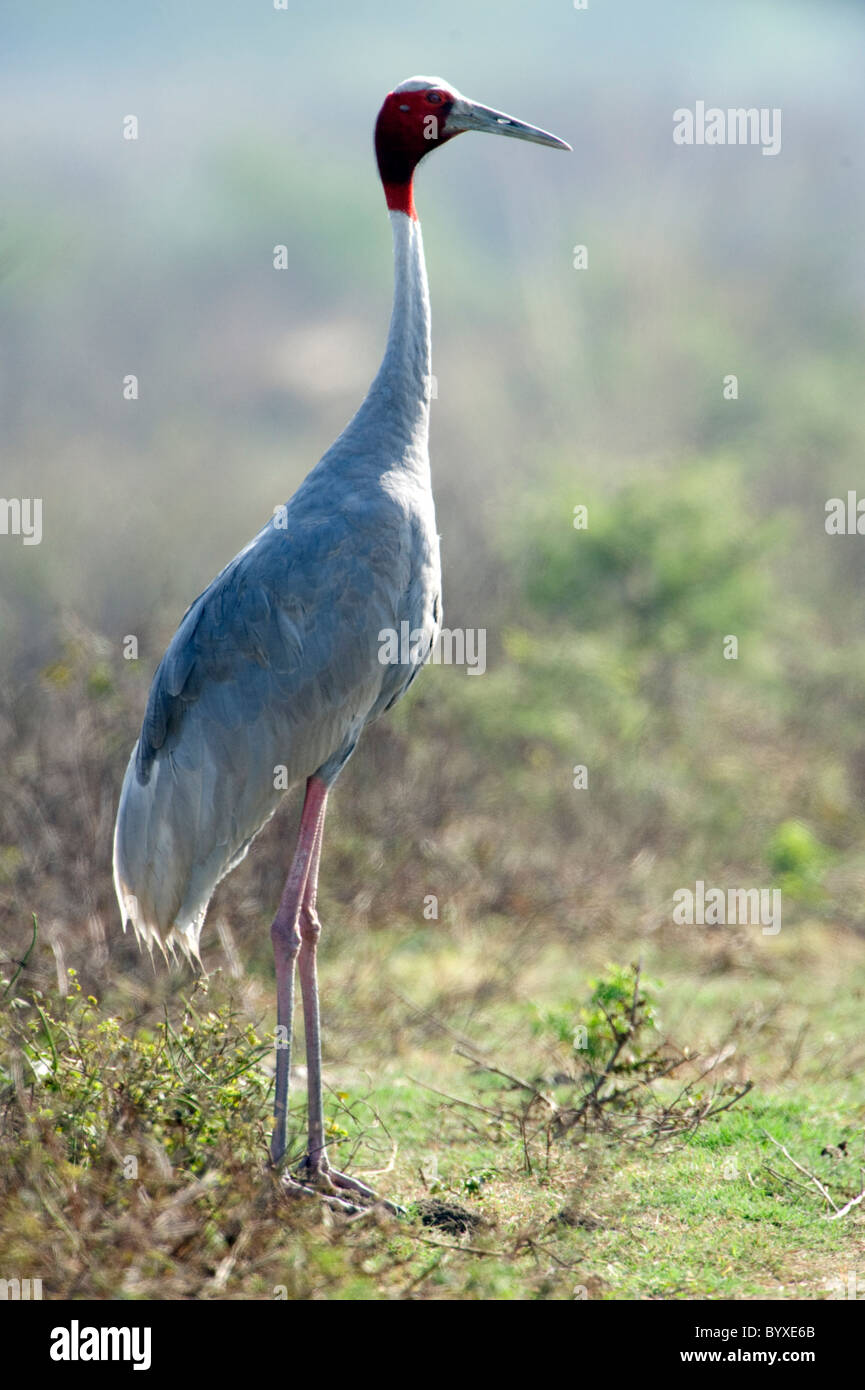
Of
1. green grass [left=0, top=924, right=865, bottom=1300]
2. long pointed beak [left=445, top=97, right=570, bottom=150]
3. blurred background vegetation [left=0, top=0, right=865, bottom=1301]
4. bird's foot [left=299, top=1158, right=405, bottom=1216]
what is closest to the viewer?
green grass [left=0, top=924, right=865, bottom=1300]

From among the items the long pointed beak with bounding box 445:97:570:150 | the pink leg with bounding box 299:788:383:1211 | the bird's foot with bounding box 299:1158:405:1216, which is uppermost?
the long pointed beak with bounding box 445:97:570:150

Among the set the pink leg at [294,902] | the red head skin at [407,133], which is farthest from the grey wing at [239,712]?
the red head skin at [407,133]

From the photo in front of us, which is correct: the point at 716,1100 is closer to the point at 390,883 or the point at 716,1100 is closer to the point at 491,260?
the point at 390,883

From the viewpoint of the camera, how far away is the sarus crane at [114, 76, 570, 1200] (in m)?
4.94

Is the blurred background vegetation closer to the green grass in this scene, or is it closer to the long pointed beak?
the green grass

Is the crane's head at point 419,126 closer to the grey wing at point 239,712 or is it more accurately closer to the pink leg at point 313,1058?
the grey wing at point 239,712

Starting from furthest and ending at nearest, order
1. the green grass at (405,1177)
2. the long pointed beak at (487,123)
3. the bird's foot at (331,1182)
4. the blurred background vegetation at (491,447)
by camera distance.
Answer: the blurred background vegetation at (491,447)
the long pointed beak at (487,123)
the bird's foot at (331,1182)
the green grass at (405,1177)

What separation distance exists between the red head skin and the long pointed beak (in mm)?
30

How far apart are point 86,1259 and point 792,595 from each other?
13214mm

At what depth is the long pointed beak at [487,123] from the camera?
208 inches

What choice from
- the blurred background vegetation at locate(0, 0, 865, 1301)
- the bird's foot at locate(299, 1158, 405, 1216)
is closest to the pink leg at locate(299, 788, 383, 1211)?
the bird's foot at locate(299, 1158, 405, 1216)

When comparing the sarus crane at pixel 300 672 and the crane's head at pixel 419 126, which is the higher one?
the crane's head at pixel 419 126

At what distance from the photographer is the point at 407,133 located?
5.41 m
